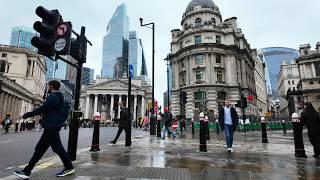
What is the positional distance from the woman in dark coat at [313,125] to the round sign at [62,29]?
711 cm

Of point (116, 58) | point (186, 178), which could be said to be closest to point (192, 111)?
point (186, 178)

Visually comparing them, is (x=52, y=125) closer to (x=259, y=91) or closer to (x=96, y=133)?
(x=96, y=133)

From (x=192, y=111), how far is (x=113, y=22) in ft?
466

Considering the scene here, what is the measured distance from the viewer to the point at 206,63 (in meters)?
46.7

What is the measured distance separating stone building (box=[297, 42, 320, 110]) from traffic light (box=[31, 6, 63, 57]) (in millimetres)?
60570

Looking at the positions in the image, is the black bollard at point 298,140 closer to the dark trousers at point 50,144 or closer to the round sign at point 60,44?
the dark trousers at point 50,144

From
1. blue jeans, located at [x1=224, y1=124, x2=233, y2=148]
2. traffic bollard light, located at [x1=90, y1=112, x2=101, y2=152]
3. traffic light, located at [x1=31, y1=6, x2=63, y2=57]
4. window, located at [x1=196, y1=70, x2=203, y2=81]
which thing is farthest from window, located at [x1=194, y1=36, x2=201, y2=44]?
traffic light, located at [x1=31, y1=6, x2=63, y2=57]

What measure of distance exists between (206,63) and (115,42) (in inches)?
4911

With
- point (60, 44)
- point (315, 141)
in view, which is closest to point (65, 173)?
point (60, 44)

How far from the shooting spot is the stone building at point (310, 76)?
56.0 m

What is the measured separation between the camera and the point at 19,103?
5359 cm

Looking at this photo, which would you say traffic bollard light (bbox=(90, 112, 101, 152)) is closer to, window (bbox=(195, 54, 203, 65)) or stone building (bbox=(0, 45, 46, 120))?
window (bbox=(195, 54, 203, 65))

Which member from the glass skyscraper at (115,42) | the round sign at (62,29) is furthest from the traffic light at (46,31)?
the glass skyscraper at (115,42)

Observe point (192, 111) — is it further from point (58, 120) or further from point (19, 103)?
point (58, 120)
